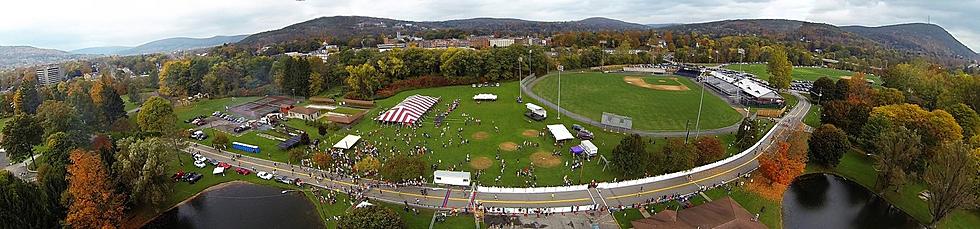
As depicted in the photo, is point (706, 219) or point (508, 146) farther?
point (508, 146)

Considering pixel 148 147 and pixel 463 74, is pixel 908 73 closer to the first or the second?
pixel 463 74

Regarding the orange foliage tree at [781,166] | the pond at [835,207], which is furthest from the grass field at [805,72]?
the orange foliage tree at [781,166]

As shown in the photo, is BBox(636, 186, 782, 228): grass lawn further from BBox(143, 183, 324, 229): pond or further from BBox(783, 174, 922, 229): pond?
BBox(143, 183, 324, 229): pond

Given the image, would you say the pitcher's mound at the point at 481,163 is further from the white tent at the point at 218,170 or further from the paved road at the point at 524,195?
the white tent at the point at 218,170

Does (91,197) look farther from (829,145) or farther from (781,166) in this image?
(829,145)

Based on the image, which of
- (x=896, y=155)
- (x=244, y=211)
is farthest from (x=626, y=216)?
(x=244, y=211)

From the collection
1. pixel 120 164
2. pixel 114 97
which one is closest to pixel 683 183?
pixel 120 164

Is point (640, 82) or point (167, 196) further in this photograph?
point (640, 82)
